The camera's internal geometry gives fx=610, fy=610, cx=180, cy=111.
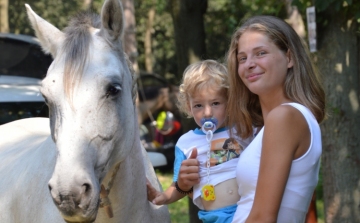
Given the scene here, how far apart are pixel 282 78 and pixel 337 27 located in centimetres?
278

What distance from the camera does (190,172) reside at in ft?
10.4

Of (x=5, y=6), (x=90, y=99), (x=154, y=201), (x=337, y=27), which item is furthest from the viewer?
(x=5, y=6)

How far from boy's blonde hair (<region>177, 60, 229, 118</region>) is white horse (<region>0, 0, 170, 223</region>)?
1.03 feet

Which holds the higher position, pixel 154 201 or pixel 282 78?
pixel 282 78

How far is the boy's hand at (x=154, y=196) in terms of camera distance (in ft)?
11.2

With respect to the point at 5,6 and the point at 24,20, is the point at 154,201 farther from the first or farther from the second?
the point at 24,20

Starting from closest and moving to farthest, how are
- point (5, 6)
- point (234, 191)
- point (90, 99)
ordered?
point (90, 99), point (234, 191), point (5, 6)

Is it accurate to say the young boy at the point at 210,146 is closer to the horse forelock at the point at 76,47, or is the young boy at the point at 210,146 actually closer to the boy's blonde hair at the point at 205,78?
the boy's blonde hair at the point at 205,78

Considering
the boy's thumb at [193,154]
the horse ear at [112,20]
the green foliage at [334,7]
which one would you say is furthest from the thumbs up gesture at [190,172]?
the green foliage at [334,7]

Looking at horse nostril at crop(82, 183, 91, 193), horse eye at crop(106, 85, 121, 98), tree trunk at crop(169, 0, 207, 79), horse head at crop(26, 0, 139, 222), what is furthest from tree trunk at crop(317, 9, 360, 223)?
horse nostril at crop(82, 183, 91, 193)

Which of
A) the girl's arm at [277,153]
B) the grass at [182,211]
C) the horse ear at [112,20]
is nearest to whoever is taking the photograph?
the girl's arm at [277,153]

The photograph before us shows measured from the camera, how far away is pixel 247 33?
9.25ft

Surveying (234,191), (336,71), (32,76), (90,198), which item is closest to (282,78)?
(234,191)

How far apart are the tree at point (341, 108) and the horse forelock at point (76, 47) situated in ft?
8.89
